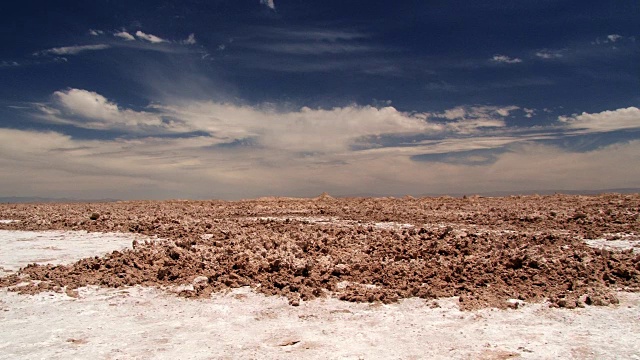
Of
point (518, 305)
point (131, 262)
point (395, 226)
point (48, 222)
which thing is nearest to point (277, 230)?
point (395, 226)

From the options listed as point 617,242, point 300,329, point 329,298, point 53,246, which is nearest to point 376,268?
point 329,298

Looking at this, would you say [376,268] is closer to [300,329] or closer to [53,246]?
[300,329]

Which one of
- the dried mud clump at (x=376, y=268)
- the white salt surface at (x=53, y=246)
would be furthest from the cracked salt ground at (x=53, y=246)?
the dried mud clump at (x=376, y=268)

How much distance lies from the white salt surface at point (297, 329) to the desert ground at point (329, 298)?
2cm

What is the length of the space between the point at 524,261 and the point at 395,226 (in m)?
5.89

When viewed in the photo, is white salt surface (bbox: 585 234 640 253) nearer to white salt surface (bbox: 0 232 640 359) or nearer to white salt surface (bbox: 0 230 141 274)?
white salt surface (bbox: 0 232 640 359)

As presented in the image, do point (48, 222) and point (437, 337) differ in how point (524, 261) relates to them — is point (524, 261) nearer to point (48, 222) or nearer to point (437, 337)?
point (437, 337)

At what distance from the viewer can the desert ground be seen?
434 centimetres

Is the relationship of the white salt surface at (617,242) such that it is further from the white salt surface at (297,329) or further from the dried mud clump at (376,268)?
the white salt surface at (297,329)

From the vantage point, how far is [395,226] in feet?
42.6

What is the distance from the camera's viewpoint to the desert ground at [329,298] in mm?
4344

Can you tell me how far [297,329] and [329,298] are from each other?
3.85ft

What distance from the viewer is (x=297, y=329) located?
4844mm

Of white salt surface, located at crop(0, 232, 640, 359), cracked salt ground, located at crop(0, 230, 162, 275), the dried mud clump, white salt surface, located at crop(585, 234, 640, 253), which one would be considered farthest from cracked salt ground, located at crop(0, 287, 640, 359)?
white salt surface, located at crop(585, 234, 640, 253)
